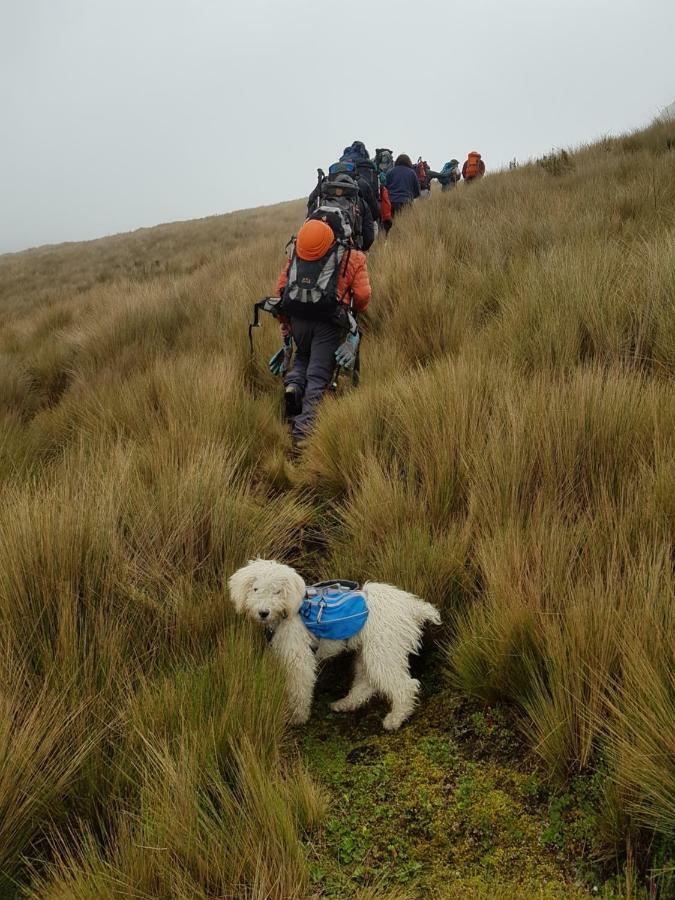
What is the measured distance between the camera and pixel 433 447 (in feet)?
9.68

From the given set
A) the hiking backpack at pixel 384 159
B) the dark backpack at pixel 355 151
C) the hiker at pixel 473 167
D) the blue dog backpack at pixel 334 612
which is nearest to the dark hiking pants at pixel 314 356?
the blue dog backpack at pixel 334 612

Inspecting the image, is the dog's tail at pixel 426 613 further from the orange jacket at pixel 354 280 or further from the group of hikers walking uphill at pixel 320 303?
the orange jacket at pixel 354 280

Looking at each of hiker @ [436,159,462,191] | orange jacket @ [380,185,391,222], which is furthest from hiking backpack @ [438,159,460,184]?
orange jacket @ [380,185,391,222]

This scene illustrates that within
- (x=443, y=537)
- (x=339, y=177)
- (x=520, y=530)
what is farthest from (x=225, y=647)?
(x=339, y=177)

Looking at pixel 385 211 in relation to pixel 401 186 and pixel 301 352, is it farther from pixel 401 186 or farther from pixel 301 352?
pixel 301 352

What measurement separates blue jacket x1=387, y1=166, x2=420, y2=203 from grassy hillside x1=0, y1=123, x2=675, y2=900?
8.58 metres

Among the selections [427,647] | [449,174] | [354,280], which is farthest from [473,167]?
[427,647]

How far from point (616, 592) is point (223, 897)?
4.43 feet

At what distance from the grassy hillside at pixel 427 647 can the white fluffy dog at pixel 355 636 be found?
0.10 metres

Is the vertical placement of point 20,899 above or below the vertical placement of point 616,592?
below

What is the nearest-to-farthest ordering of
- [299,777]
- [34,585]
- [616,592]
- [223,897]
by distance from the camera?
[223,897], [299,777], [616,592], [34,585]

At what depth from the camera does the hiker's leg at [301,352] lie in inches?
199

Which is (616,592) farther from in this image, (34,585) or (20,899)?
(34,585)

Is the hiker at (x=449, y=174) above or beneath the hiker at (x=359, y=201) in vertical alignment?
above
